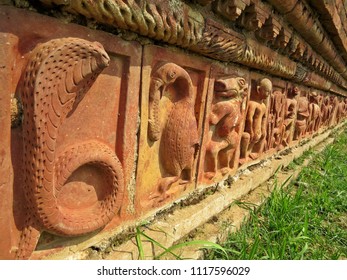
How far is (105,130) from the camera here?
114cm

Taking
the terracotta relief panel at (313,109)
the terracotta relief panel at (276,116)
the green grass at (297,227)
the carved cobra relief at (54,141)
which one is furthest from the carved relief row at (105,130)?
the terracotta relief panel at (313,109)

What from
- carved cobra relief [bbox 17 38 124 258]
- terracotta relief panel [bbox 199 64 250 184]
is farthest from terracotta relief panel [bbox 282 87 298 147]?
carved cobra relief [bbox 17 38 124 258]

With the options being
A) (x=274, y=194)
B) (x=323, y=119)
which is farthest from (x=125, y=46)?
(x=323, y=119)

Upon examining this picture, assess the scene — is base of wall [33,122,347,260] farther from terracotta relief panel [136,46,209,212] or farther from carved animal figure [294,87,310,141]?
carved animal figure [294,87,310,141]

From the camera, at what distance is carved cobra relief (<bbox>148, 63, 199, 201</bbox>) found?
130 centimetres

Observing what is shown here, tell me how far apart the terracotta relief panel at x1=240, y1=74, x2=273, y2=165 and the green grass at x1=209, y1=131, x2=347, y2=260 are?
1.25ft

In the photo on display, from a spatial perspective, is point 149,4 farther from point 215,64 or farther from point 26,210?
point 26,210

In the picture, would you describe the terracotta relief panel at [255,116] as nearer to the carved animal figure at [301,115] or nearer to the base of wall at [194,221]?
the base of wall at [194,221]

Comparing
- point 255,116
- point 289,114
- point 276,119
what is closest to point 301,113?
point 289,114

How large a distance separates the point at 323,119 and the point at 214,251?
4308 mm

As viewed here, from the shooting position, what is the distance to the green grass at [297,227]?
64.7 inches

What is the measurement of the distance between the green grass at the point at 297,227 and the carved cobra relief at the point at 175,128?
1.54 ft

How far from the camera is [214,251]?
5.06 ft

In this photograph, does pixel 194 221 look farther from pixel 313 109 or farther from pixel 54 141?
pixel 313 109
